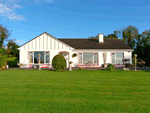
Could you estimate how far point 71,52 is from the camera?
1995 centimetres

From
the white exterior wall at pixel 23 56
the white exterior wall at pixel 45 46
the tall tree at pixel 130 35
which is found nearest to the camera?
the white exterior wall at pixel 45 46

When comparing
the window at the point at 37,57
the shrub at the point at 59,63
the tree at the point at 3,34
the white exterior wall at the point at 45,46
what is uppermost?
the tree at the point at 3,34

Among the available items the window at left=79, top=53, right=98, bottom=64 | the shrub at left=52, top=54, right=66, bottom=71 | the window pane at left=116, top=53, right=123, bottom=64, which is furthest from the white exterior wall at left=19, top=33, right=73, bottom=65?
the window pane at left=116, top=53, right=123, bottom=64

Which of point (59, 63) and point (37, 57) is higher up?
point (37, 57)

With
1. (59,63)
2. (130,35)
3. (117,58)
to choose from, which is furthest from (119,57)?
(130,35)

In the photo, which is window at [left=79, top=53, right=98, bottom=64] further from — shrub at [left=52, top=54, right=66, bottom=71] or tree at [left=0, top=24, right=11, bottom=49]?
tree at [left=0, top=24, right=11, bottom=49]

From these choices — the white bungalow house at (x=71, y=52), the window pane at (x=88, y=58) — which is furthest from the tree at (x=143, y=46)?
the window pane at (x=88, y=58)

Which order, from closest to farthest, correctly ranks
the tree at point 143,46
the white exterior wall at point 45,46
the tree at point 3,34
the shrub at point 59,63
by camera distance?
the shrub at point 59,63 → the white exterior wall at point 45,46 → the tree at point 143,46 → the tree at point 3,34

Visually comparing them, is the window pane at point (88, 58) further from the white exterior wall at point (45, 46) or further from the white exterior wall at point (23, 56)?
the white exterior wall at point (23, 56)

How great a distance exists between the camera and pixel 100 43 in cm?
2302

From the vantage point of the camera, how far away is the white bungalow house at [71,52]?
1973cm

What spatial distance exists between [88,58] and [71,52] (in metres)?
3.18

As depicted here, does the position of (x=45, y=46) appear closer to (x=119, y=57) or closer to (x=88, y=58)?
(x=88, y=58)

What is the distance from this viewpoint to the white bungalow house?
19.7 metres
